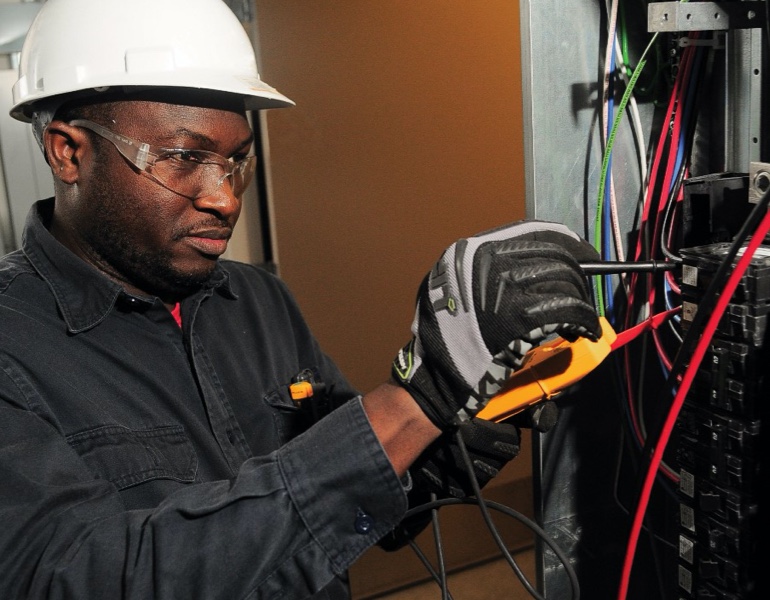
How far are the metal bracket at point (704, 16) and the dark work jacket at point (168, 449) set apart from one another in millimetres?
563

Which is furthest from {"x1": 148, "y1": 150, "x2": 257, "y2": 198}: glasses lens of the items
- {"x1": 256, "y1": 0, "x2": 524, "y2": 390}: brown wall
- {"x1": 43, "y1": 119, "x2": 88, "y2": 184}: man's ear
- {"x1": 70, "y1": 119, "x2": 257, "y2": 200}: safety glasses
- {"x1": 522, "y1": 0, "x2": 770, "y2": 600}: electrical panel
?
{"x1": 256, "y1": 0, "x2": 524, "y2": 390}: brown wall

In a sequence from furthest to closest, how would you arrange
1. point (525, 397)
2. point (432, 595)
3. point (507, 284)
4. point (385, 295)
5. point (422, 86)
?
point (432, 595) < point (385, 295) < point (422, 86) < point (525, 397) < point (507, 284)

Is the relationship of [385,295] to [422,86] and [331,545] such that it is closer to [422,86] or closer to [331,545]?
[422,86]

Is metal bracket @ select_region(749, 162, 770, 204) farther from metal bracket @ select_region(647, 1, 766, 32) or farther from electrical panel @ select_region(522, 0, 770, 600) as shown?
metal bracket @ select_region(647, 1, 766, 32)

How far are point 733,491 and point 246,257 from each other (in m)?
1.94

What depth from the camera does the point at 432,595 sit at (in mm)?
2656

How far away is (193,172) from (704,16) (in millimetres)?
686

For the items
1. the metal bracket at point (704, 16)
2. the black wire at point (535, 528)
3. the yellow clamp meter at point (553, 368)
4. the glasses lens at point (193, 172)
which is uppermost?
the metal bracket at point (704, 16)

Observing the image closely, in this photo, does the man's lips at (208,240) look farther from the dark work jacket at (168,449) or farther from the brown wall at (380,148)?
the brown wall at (380,148)

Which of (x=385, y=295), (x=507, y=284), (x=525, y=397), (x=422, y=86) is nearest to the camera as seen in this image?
(x=507, y=284)

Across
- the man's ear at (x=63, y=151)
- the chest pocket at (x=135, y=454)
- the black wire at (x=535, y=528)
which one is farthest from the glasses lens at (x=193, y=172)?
the black wire at (x=535, y=528)

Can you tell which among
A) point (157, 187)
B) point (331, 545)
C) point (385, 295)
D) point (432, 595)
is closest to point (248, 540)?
point (331, 545)

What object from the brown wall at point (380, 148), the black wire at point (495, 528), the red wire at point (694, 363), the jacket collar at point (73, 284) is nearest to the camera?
the red wire at point (694, 363)

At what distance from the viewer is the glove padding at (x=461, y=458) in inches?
44.1
